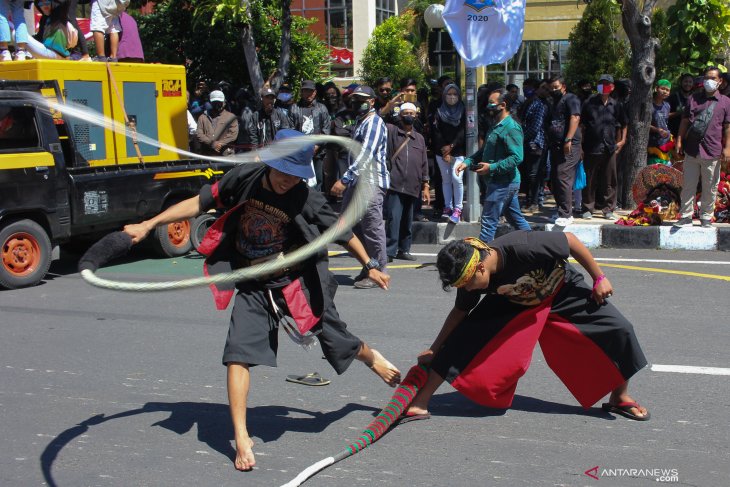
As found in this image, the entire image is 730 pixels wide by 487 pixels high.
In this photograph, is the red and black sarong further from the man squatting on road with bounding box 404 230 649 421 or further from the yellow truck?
the yellow truck

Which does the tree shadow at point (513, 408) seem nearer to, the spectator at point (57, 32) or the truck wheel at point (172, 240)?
the truck wheel at point (172, 240)

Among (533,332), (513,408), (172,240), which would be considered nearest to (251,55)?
(172,240)

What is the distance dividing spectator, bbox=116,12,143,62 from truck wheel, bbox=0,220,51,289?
12.9ft

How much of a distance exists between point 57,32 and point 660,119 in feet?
27.1

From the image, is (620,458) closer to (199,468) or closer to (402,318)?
(199,468)

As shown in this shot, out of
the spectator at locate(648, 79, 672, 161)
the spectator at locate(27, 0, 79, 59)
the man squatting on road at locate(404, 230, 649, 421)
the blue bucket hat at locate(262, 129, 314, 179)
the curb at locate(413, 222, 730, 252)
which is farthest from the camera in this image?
A: the spectator at locate(648, 79, 672, 161)

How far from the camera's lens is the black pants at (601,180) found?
40.2 ft

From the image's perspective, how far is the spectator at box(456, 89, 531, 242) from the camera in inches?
336

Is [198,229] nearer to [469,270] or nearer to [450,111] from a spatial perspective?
[450,111]

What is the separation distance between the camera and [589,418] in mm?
5125

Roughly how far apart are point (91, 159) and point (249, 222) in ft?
18.8

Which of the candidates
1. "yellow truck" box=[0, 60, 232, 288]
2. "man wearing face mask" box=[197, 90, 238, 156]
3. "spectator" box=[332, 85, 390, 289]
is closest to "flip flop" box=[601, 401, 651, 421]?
"spectator" box=[332, 85, 390, 289]

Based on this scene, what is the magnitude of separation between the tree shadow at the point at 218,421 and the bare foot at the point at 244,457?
17 centimetres

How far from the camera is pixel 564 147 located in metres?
11.5
